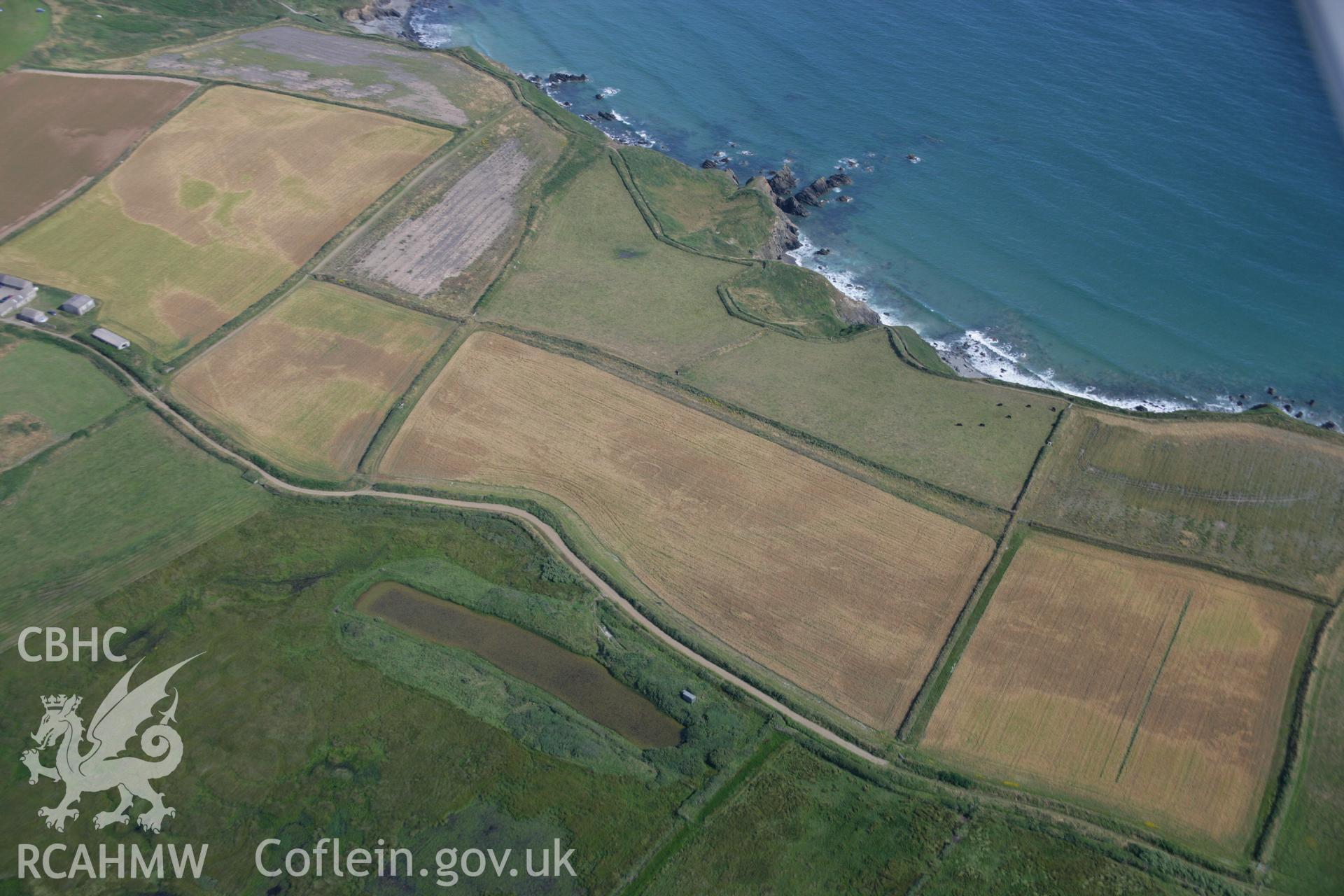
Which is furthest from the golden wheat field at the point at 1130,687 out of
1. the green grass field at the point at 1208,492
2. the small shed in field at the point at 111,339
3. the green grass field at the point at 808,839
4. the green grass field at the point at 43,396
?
the small shed in field at the point at 111,339

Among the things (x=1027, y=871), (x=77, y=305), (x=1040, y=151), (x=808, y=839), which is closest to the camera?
(x=1027, y=871)

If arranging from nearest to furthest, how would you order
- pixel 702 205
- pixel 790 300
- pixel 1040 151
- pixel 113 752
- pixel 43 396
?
pixel 113 752
pixel 43 396
pixel 790 300
pixel 702 205
pixel 1040 151

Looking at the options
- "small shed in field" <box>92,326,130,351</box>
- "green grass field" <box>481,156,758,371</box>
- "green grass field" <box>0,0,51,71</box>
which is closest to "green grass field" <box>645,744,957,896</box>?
"green grass field" <box>481,156,758,371</box>

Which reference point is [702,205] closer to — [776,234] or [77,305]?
[776,234]

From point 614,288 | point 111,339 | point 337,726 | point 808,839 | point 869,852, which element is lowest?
point 337,726

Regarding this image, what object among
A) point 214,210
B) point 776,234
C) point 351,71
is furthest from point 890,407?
point 351,71

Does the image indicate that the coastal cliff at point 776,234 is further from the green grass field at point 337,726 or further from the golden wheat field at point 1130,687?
the green grass field at point 337,726
